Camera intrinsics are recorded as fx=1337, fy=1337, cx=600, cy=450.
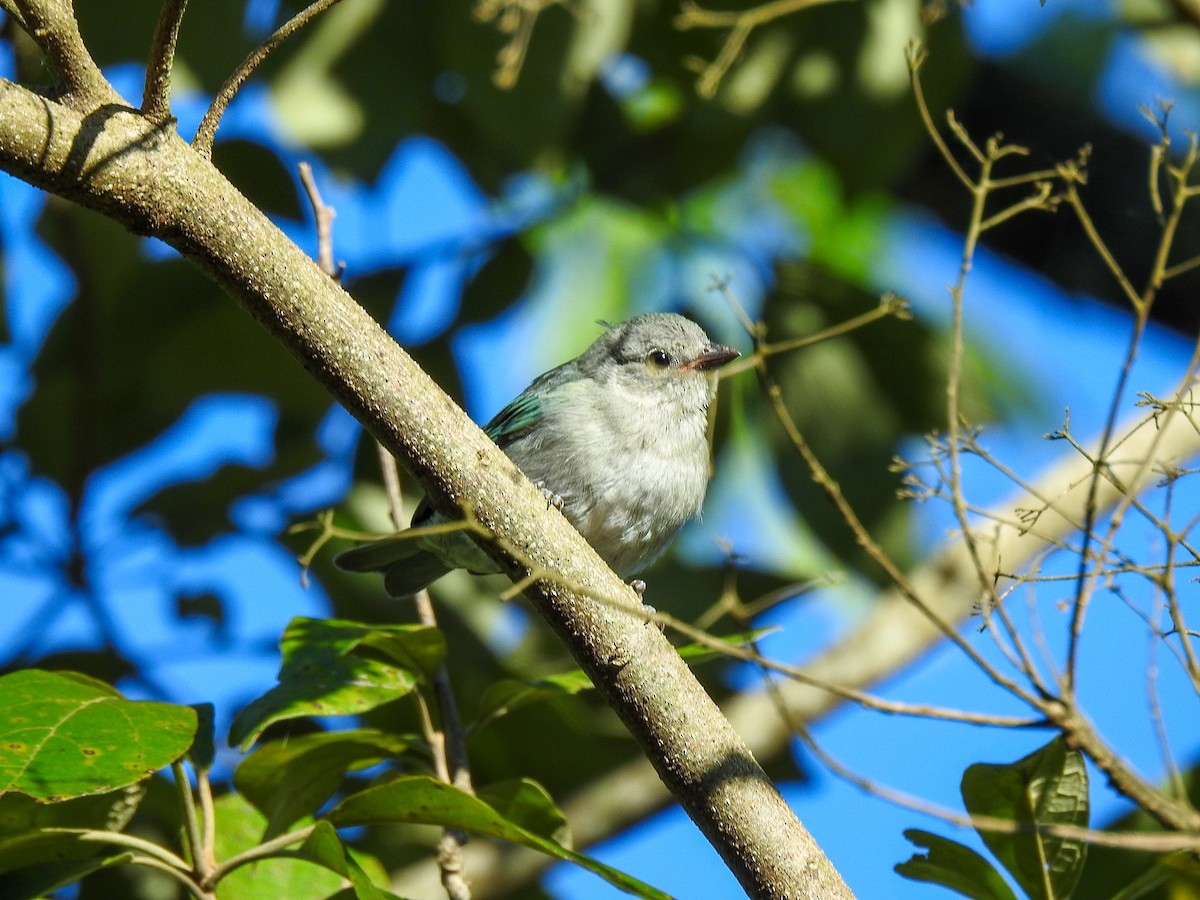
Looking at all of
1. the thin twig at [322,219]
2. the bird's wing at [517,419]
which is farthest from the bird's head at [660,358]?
the thin twig at [322,219]

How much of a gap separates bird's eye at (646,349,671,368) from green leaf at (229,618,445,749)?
1.96m

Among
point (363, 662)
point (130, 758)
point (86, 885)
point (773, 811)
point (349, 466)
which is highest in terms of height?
point (349, 466)

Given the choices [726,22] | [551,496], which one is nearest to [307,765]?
[551,496]

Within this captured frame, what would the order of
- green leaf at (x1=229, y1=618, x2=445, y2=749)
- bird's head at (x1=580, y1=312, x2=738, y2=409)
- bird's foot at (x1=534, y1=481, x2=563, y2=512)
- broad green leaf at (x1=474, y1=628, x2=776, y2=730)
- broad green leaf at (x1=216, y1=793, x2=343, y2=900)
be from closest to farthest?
green leaf at (x1=229, y1=618, x2=445, y2=749)
broad green leaf at (x1=474, y1=628, x2=776, y2=730)
broad green leaf at (x1=216, y1=793, x2=343, y2=900)
bird's foot at (x1=534, y1=481, x2=563, y2=512)
bird's head at (x1=580, y1=312, x2=738, y2=409)

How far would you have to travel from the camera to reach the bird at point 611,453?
4047 mm

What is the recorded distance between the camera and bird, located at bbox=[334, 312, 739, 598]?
405 centimetres

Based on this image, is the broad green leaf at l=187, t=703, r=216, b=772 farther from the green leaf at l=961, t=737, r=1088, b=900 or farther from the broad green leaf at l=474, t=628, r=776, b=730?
the green leaf at l=961, t=737, r=1088, b=900

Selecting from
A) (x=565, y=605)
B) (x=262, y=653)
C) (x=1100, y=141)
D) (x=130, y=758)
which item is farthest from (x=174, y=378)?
(x=1100, y=141)

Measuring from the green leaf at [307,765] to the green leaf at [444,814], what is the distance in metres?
0.27

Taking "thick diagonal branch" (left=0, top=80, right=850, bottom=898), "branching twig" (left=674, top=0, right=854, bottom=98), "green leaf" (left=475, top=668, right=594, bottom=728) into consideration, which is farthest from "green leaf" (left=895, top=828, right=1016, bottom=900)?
"branching twig" (left=674, top=0, right=854, bottom=98)

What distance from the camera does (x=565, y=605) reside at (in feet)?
7.07

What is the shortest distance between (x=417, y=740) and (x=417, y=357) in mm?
2141

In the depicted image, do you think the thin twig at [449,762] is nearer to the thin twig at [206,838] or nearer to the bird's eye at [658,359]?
the thin twig at [206,838]

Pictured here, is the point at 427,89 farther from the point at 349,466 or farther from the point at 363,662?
the point at 363,662
